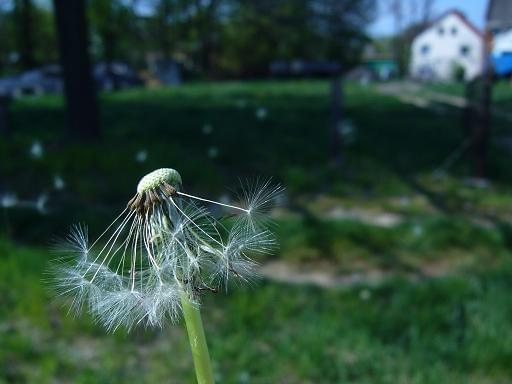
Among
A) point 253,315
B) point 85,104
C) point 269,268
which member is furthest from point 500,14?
point 85,104

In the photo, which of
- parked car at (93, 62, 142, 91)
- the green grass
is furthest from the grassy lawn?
parked car at (93, 62, 142, 91)

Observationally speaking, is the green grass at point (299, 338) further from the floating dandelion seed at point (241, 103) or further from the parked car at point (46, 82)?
the parked car at point (46, 82)

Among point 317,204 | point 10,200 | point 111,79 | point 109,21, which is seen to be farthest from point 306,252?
point 111,79

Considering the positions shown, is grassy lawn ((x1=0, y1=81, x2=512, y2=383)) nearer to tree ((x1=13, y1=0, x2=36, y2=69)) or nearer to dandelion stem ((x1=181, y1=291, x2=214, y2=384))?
dandelion stem ((x1=181, y1=291, x2=214, y2=384))

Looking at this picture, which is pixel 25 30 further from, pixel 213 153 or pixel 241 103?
pixel 213 153

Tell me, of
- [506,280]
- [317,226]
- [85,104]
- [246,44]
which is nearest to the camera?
[506,280]

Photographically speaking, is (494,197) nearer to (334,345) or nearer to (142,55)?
(334,345)
